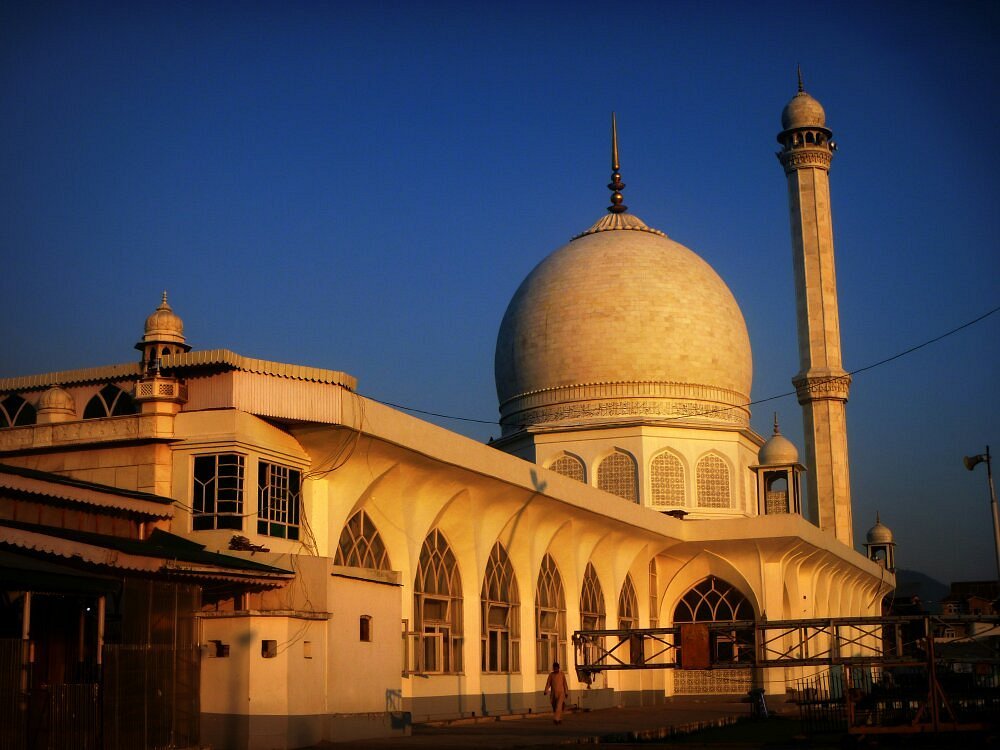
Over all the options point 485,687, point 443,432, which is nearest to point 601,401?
point 485,687

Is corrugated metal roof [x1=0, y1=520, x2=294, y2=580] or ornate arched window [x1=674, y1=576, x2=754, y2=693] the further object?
ornate arched window [x1=674, y1=576, x2=754, y2=693]

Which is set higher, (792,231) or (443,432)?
(792,231)

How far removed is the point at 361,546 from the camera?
87.5 ft

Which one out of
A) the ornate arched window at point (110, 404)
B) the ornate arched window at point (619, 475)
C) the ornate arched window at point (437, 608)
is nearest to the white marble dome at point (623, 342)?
the ornate arched window at point (619, 475)

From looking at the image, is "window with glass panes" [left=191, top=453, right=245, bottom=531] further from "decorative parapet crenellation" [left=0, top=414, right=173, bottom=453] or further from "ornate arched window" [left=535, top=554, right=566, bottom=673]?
"ornate arched window" [left=535, top=554, right=566, bottom=673]

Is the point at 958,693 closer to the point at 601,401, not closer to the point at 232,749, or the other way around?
the point at 232,749

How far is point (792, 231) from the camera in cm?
5450

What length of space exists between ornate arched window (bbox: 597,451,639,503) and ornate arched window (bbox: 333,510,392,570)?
18618mm

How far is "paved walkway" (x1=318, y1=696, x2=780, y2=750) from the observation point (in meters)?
21.1

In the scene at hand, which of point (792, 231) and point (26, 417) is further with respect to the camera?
point (792, 231)

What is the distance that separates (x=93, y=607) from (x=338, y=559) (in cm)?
650

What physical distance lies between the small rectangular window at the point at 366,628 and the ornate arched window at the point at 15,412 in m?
7.77

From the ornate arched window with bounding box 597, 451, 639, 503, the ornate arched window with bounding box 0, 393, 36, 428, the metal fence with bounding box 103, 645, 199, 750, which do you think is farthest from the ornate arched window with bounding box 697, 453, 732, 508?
the metal fence with bounding box 103, 645, 199, 750

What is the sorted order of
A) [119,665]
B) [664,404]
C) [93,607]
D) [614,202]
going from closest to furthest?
[119,665]
[93,607]
[664,404]
[614,202]
